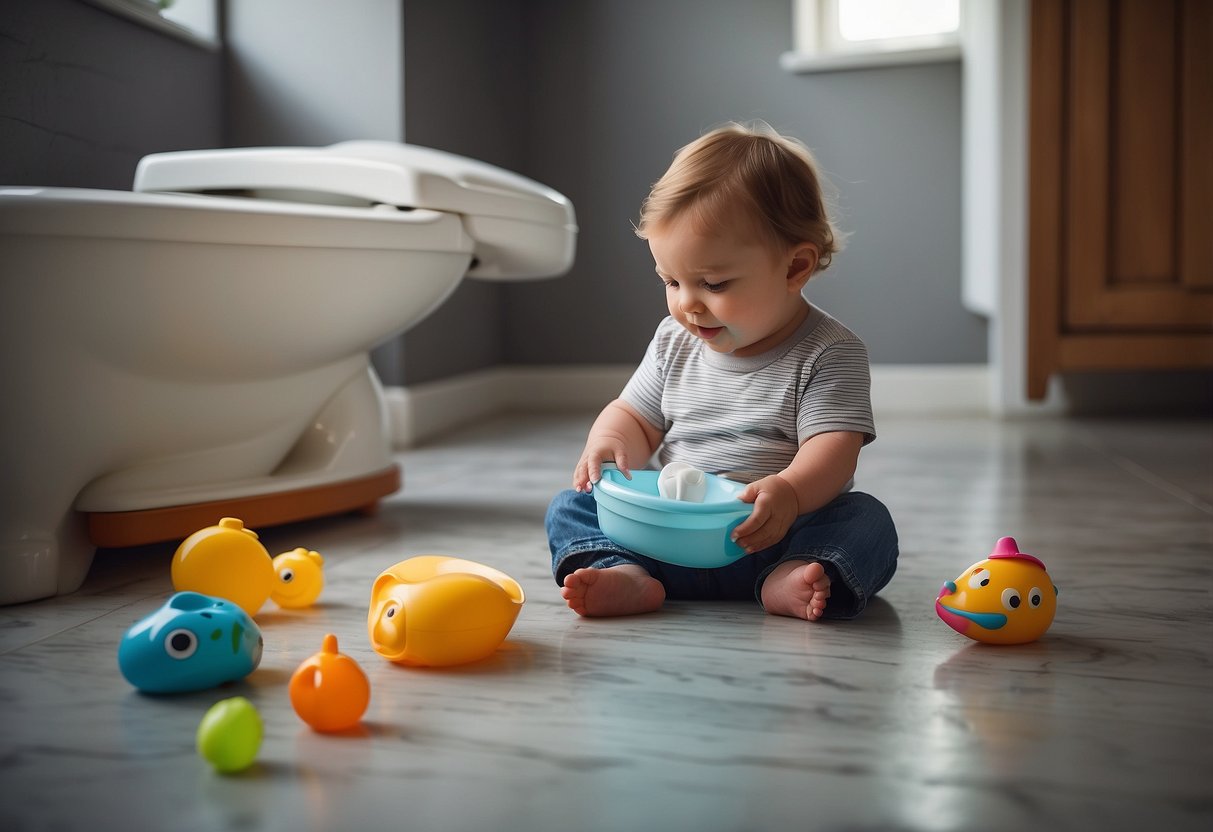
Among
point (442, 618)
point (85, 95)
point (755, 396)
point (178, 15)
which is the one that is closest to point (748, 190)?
point (755, 396)

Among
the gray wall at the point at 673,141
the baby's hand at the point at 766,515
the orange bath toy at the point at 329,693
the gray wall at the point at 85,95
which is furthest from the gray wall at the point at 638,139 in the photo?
the orange bath toy at the point at 329,693

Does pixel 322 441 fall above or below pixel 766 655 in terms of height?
above

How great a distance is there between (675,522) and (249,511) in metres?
0.54

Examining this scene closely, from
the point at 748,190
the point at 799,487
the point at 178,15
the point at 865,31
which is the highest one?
the point at 865,31

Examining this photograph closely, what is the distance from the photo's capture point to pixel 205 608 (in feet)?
2.46

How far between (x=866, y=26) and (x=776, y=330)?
1.91 m

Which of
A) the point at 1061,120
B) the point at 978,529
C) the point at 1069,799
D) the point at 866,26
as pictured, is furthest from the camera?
the point at 866,26

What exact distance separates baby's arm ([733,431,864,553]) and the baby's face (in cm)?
11

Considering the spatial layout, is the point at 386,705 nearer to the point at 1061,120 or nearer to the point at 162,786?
the point at 162,786

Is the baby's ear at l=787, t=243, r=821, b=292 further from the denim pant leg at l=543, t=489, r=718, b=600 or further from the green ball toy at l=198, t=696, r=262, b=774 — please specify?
the green ball toy at l=198, t=696, r=262, b=774

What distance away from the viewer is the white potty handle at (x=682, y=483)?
93 centimetres

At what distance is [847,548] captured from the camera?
912mm

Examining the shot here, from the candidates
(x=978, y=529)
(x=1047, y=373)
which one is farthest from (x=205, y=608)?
(x=1047, y=373)

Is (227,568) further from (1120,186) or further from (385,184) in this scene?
(1120,186)
